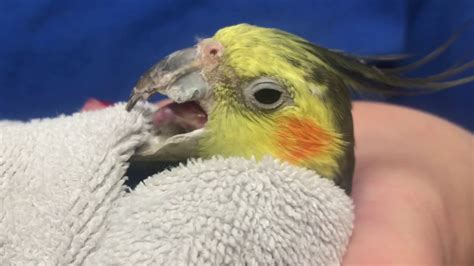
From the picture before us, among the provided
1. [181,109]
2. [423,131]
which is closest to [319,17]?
[423,131]

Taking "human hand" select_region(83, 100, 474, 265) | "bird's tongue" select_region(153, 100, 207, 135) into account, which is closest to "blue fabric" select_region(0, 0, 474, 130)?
"human hand" select_region(83, 100, 474, 265)

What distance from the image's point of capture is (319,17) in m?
1.10

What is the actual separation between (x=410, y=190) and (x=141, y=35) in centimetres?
53

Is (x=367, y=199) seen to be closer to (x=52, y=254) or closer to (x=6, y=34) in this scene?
(x=52, y=254)

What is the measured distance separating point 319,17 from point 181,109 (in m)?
0.59

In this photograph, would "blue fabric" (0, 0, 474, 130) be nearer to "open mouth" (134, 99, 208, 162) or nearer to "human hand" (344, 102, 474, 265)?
"human hand" (344, 102, 474, 265)

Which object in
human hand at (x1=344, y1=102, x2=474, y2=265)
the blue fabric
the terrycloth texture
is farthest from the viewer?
the blue fabric

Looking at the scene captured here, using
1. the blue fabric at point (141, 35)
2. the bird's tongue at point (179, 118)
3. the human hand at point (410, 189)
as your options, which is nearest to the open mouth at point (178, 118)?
the bird's tongue at point (179, 118)

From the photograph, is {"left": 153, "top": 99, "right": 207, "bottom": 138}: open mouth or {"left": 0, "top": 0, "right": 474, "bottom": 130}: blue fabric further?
{"left": 0, "top": 0, "right": 474, "bottom": 130}: blue fabric

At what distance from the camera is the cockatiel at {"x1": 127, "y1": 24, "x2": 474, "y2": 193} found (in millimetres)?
521

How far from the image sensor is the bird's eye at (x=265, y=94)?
518 millimetres

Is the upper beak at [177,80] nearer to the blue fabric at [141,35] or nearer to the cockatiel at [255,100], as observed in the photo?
the cockatiel at [255,100]

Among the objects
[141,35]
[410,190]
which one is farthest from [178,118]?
[141,35]

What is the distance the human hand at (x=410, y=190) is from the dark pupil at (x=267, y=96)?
0.12 metres
